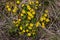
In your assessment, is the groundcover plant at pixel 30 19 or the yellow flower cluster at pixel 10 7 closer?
the groundcover plant at pixel 30 19

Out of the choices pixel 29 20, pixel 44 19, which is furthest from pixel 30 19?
pixel 44 19

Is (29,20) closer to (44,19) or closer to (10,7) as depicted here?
(44,19)

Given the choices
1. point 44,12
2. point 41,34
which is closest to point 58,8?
point 44,12

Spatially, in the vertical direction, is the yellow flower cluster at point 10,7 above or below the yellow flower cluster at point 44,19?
above

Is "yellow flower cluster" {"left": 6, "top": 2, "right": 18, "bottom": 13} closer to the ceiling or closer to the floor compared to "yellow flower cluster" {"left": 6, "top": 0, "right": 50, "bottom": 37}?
closer to the ceiling

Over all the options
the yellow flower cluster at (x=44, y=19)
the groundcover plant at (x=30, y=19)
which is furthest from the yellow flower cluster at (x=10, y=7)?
the yellow flower cluster at (x=44, y=19)

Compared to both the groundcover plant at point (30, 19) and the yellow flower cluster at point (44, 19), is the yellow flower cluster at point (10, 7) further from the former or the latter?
the yellow flower cluster at point (44, 19)

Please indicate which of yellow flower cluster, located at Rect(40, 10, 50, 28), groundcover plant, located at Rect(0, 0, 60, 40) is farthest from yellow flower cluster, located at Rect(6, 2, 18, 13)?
yellow flower cluster, located at Rect(40, 10, 50, 28)

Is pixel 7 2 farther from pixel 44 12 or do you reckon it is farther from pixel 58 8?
pixel 58 8

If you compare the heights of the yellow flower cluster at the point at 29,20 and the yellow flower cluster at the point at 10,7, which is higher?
the yellow flower cluster at the point at 10,7

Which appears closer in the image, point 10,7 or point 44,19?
point 44,19

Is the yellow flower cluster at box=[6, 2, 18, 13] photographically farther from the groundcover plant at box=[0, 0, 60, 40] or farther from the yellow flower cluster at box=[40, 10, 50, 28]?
the yellow flower cluster at box=[40, 10, 50, 28]
